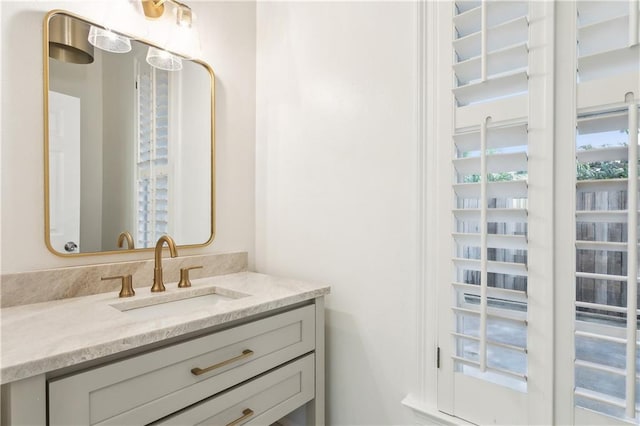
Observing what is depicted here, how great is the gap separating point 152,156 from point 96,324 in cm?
74

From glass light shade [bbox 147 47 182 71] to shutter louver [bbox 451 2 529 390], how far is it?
1.07 meters

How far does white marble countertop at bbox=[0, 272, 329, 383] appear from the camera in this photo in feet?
2.31

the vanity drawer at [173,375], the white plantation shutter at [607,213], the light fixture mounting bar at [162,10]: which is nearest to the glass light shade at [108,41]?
the light fixture mounting bar at [162,10]

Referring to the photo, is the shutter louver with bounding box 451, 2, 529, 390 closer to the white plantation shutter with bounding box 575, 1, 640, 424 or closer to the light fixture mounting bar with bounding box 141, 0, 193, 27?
the white plantation shutter with bounding box 575, 1, 640, 424

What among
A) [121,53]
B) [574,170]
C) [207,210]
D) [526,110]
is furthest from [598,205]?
[121,53]

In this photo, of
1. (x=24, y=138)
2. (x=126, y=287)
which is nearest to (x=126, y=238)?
(x=126, y=287)

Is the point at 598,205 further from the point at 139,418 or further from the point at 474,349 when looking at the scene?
the point at 139,418

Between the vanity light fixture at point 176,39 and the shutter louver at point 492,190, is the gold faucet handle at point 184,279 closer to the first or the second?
the vanity light fixture at point 176,39

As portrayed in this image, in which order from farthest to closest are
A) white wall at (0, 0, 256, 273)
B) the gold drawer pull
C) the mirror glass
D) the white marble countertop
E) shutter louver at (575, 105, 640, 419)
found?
the mirror glass < white wall at (0, 0, 256, 273) < the gold drawer pull < shutter louver at (575, 105, 640, 419) < the white marble countertop

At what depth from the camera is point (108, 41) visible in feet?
4.14

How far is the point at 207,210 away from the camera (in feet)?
5.16

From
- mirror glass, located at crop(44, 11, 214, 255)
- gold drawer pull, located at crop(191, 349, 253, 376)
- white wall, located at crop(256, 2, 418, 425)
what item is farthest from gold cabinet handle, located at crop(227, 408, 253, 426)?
mirror glass, located at crop(44, 11, 214, 255)

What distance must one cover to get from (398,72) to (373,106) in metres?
0.15

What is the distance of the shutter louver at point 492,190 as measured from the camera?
3.29ft
